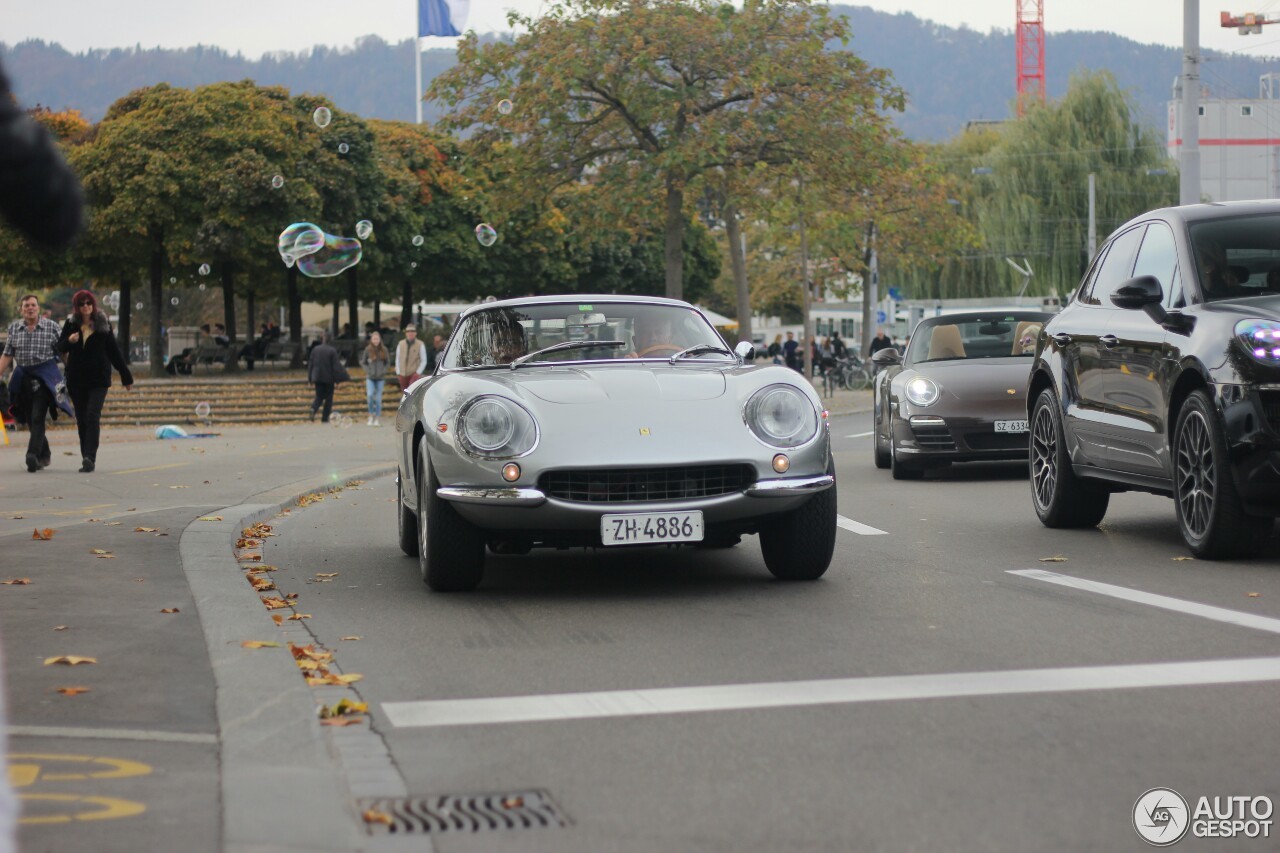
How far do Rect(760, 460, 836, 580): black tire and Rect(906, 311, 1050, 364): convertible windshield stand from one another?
7.94 metres

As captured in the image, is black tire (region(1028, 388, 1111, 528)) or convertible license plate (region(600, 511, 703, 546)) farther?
black tire (region(1028, 388, 1111, 528))

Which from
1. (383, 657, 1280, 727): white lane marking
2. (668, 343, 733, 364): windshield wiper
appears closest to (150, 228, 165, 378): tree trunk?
(668, 343, 733, 364): windshield wiper

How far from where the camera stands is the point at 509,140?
33.2 m

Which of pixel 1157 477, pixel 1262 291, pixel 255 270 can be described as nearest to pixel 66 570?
pixel 1157 477

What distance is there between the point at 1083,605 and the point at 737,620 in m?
1.42

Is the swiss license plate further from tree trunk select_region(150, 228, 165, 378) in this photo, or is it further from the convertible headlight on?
tree trunk select_region(150, 228, 165, 378)

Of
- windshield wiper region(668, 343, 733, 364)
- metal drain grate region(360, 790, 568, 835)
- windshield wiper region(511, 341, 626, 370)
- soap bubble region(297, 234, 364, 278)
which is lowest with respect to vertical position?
metal drain grate region(360, 790, 568, 835)

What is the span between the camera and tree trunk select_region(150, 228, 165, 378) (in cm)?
4872

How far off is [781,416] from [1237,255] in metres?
2.82

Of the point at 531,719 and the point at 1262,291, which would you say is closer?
the point at 531,719

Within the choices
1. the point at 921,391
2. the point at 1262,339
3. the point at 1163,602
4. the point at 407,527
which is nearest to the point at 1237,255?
the point at 1262,339

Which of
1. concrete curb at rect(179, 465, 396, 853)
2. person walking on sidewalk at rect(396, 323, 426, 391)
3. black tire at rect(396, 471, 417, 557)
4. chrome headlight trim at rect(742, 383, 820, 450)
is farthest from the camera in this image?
person walking on sidewalk at rect(396, 323, 426, 391)

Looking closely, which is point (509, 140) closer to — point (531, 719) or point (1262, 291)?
point (1262, 291)

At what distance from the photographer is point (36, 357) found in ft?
60.2
